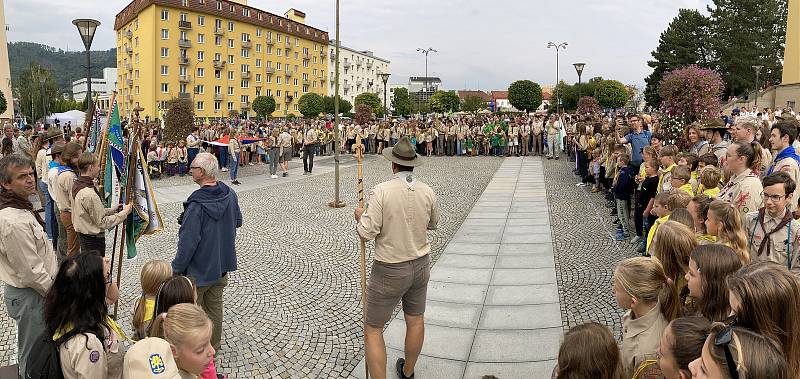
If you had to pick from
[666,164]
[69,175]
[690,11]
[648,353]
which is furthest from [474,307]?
[690,11]

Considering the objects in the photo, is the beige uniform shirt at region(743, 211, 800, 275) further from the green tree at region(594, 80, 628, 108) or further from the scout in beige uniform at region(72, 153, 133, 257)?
the green tree at region(594, 80, 628, 108)

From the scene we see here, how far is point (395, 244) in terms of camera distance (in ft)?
13.4

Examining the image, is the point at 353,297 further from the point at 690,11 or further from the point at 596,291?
the point at 690,11

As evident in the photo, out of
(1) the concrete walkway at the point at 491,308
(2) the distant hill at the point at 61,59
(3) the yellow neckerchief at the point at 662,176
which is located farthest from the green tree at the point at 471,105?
(2) the distant hill at the point at 61,59

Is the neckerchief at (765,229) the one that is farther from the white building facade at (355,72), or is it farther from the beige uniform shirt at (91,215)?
the white building facade at (355,72)

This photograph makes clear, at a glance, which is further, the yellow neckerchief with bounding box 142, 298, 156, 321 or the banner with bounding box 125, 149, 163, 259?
the banner with bounding box 125, 149, 163, 259

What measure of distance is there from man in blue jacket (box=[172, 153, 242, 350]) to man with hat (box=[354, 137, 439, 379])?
4.27ft

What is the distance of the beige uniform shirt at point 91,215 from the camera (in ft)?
17.3

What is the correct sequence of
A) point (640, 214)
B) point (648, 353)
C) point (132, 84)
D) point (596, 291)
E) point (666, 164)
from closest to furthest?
point (648, 353)
point (596, 291)
point (666, 164)
point (640, 214)
point (132, 84)

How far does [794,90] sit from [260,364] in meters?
42.8

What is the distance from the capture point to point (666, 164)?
7.71 metres

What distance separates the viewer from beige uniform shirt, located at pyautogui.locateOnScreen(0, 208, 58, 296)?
3.56 m

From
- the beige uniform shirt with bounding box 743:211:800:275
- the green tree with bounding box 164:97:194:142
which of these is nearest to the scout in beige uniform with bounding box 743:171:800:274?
the beige uniform shirt with bounding box 743:211:800:275

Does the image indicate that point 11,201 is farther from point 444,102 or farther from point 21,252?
point 444,102
